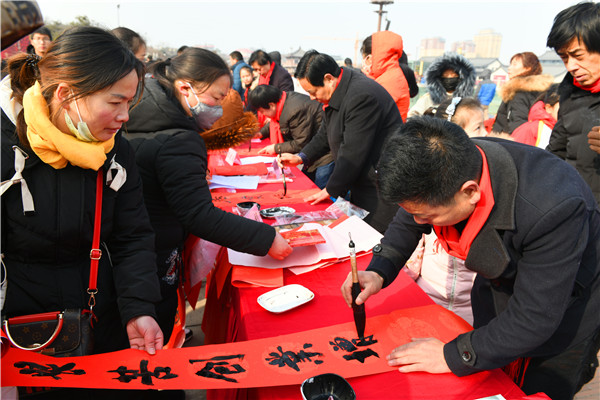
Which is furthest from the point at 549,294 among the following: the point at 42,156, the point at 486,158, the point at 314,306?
the point at 42,156

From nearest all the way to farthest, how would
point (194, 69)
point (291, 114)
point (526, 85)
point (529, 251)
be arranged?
1. point (529, 251)
2. point (194, 69)
3. point (291, 114)
4. point (526, 85)

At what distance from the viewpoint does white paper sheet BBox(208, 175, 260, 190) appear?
9.33ft

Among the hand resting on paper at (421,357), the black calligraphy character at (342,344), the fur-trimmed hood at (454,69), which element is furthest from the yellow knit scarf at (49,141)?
the fur-trimmed hood at (454,69)

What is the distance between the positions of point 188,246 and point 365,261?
38.9 inches

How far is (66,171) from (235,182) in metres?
1.84

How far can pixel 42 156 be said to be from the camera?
40.8 inches

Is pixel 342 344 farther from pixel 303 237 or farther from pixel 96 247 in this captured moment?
pixel 96 247

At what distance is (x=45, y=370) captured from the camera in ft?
3.40

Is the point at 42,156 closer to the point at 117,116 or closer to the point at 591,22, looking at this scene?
the point at 117,116

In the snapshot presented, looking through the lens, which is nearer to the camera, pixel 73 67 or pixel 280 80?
pixel 73 67

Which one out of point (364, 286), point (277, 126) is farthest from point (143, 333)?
point (277, 126)

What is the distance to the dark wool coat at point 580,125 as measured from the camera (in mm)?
1980

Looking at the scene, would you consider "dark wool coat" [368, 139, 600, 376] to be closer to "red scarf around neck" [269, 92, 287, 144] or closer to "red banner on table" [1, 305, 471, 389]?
"red banner on table" [1, 305, 471, 389]

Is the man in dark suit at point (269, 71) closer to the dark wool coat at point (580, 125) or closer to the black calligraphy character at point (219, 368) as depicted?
the dark wool coat at point (580, 125)
